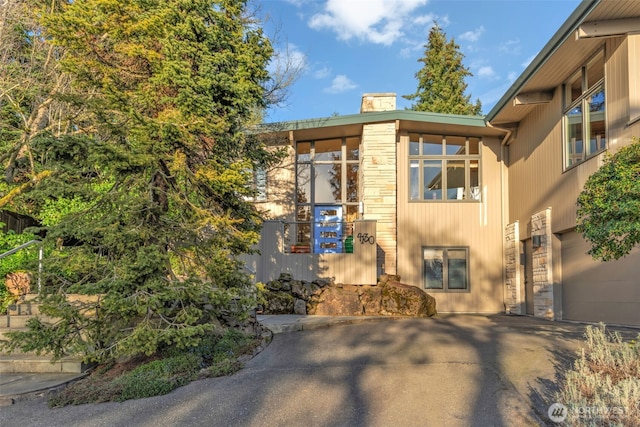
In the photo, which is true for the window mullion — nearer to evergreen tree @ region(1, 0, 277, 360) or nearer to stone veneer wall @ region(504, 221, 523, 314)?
stone veneer wall @ region(504, 221, 523, 314)

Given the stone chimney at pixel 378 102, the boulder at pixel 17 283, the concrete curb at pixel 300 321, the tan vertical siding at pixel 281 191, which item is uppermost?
the stone chimney at pixel 378 102

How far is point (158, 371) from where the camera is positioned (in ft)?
17.0

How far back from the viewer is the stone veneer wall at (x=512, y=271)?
11727 mm

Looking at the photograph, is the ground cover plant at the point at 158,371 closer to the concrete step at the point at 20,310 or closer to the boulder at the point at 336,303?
Answer: the concrete step at the point at 20,310

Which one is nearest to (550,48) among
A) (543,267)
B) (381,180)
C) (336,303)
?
(543,267)

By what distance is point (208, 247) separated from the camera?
19.4 feet

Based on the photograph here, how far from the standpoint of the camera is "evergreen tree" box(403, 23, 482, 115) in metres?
26.0

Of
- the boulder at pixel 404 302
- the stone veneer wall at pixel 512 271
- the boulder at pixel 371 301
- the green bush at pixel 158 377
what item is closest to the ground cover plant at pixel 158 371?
Answer: the green bush at pixel 158 377

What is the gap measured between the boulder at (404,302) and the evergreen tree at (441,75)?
59.2ft

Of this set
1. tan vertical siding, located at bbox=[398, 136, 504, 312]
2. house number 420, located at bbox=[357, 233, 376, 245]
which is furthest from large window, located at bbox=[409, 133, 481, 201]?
house number 420, located at bbox=[357, 233, 376, 245]

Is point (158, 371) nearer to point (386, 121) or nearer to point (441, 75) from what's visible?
point (386, 121)

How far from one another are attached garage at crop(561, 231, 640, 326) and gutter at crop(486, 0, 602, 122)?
12.4ft

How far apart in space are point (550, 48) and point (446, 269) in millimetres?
6672

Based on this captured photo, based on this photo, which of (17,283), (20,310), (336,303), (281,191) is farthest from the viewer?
(281,191)
